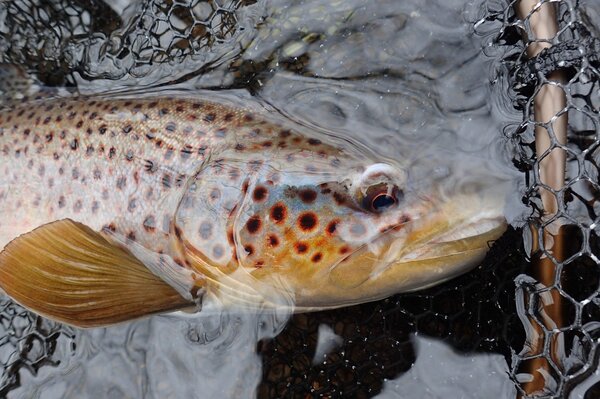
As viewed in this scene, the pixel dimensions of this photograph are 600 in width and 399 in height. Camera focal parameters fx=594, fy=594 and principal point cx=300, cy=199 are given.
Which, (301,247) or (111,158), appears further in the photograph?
(111,158)

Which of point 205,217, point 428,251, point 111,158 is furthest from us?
point 111,158

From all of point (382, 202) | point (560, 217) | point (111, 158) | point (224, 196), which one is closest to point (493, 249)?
point (560, 217)

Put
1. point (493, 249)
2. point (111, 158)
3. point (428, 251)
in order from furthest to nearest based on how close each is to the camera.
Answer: point (111, 158)
point (493, 249)
point (428, 251)

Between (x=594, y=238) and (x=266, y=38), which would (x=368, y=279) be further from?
(x=266, y=38)

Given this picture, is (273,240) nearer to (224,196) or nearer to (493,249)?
(224,196)

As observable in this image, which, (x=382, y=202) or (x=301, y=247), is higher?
(x=382, y=202)

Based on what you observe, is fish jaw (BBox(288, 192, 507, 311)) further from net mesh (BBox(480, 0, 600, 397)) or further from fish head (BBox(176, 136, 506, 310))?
net mesh (BBox(480, 0, 600, 397))

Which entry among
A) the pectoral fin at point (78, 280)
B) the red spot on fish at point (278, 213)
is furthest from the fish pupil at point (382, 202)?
the pectoral fin at point (78, 280)

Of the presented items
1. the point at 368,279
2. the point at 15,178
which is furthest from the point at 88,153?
the point at 368,279
